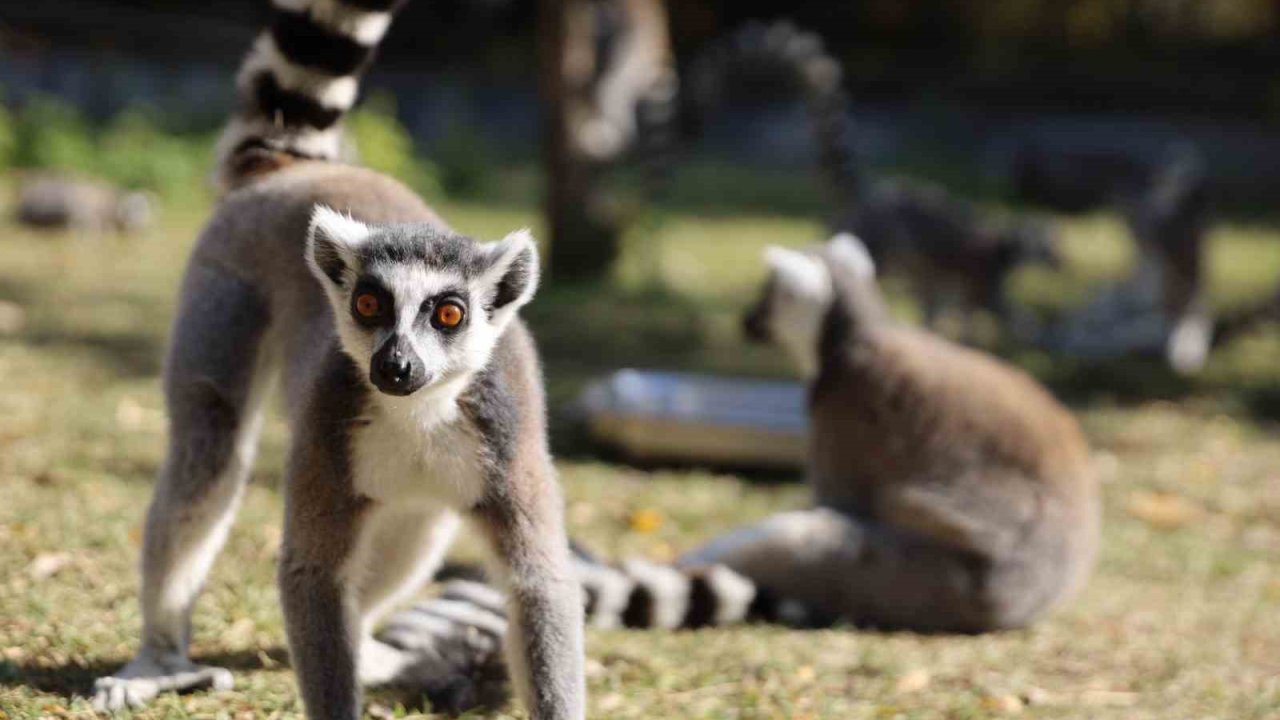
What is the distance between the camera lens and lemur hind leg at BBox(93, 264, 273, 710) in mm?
3367

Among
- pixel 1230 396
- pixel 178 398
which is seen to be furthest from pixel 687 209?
pixel 178 398

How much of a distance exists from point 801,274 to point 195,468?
272cm

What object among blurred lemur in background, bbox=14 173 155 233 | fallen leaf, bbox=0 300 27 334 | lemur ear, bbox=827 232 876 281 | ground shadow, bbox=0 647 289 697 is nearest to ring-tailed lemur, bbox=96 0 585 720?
ground shadow, bbox=0 647 289 697

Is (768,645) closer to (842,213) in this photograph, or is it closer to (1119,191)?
(842,213)

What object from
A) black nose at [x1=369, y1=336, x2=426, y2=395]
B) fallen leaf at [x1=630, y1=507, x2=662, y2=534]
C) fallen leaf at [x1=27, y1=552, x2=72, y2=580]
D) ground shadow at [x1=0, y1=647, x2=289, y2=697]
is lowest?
fallen leaf at [x1=630, y1=507, x2=662, y2=534]

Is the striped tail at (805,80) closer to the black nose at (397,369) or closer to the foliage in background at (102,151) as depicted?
the foliage in background at (102,151)

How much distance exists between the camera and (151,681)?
333cm

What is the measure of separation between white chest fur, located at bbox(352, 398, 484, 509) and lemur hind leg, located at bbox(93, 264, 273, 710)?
0.62 m

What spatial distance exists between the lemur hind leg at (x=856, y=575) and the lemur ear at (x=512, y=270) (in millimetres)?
1911

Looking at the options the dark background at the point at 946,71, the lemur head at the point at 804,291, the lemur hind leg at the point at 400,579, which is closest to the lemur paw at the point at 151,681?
the lemur hind leg at the point at 400,579

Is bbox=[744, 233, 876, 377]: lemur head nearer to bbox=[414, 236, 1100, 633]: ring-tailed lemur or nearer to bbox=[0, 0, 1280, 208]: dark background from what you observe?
bbox=[414, 236, 1100, 633]: ring-tailed lemur

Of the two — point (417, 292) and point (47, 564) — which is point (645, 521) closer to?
point (47, 564)

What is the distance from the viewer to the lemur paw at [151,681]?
3268mm

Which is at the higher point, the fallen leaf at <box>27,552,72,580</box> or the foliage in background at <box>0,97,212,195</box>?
the foliage in background at <box>0,97,212,195</box>
